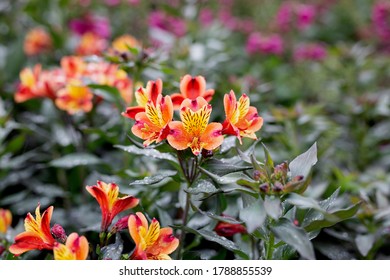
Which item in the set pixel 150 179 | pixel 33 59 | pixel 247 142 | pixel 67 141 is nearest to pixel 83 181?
pixel 67 141

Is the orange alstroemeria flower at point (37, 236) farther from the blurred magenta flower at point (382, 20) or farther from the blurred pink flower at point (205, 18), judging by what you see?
the blurred magenta flower at point (382, 20)

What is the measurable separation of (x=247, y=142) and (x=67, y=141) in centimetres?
54

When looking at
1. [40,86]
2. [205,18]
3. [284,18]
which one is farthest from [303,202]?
[205,18]

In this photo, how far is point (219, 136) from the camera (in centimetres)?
84

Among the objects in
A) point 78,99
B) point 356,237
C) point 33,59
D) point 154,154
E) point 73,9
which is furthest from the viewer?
point 73,9

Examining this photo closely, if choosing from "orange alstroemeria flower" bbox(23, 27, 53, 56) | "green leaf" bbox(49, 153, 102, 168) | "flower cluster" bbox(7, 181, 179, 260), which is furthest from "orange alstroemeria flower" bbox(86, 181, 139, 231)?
"orange alstroemeria flower" bbox(23, 27, 53, 56)

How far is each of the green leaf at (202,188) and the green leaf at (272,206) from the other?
0.10 metres

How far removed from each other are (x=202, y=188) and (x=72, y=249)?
0.23m

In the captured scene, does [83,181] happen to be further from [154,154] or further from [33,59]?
[33,59]

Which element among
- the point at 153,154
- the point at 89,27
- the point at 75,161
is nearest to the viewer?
the point at 153,154

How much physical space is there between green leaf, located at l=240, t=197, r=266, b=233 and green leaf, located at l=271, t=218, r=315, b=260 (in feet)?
0.12

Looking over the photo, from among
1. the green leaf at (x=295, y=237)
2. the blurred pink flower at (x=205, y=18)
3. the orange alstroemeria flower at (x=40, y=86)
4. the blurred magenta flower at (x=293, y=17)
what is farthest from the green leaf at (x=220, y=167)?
the blurred pink flower at (x=205, y=18)

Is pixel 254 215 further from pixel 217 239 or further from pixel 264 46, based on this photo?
pixel 264 46

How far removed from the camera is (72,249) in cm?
76
